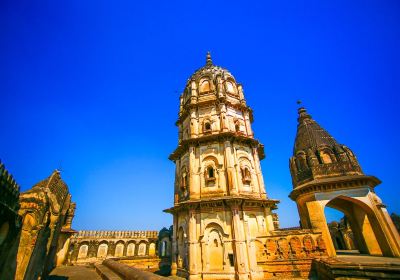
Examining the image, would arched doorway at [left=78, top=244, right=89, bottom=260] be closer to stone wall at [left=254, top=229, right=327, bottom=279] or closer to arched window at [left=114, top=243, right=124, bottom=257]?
arched window at [left=114, top=243, right=124, bottom=257]

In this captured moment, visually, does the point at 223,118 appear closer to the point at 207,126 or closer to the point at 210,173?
the point at 207,126

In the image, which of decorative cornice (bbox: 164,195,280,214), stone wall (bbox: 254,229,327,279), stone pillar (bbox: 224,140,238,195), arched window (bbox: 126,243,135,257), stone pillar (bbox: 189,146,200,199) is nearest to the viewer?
stone wall (bbox: 254,229,327,279)

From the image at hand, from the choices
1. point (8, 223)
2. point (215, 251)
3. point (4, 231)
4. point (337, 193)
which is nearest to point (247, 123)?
point (337, 193)

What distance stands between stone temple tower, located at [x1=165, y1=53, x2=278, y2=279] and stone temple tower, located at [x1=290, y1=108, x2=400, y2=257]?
3.33 meters

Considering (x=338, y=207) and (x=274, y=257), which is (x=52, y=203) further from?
(x=338, y=207)

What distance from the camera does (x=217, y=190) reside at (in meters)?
17.7

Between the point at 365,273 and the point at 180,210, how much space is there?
42.6 feet

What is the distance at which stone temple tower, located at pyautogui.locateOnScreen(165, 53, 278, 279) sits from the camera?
15328mm

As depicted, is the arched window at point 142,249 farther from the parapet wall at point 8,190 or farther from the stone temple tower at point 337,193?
the parapet wall at point 8,190

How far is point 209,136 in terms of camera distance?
19.3 meters

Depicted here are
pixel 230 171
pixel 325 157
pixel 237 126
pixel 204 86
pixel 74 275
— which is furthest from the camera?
pixel 204 86

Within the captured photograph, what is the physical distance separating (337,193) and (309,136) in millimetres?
6906

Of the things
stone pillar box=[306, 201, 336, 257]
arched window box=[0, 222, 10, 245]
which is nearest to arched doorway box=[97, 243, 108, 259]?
arched window box=[0, 222, 10, 245]

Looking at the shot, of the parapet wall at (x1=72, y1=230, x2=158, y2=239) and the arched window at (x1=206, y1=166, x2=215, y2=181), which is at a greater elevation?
the arched window at (x1=206, y1=166, x2=215, y2=181)
